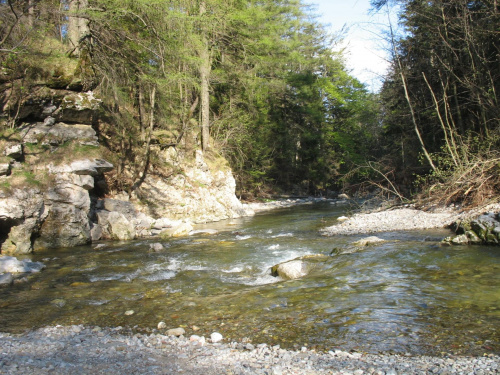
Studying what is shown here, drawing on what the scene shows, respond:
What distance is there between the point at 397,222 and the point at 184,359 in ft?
31.9

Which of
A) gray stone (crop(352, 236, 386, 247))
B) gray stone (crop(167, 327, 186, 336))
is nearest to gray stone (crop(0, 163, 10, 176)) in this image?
gray stone (crop(167, 327, 186, 336))

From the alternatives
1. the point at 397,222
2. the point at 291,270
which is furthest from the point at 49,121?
the point at 397,222

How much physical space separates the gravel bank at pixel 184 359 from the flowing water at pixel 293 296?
277 mm

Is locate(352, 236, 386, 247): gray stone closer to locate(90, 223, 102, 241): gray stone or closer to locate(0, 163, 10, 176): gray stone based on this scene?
locate(90, 223, 102, 241): gray stone

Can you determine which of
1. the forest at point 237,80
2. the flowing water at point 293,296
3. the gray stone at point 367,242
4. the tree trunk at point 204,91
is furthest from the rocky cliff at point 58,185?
the gray stone at point 367,242

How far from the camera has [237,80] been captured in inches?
899

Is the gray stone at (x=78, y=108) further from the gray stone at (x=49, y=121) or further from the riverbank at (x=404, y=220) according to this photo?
the riverbank at (x=404, y=220)

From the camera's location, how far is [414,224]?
11.0m

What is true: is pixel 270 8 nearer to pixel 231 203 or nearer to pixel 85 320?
pixel 231 203

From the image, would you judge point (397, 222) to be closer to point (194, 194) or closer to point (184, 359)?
point (194, 194)

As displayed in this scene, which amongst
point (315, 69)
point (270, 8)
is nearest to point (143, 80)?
point (270, 8)

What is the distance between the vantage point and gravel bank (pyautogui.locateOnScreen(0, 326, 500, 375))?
10.4 ft

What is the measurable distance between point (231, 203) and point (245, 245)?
8548mm

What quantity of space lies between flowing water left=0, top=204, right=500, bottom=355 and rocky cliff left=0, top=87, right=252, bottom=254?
1282mm
